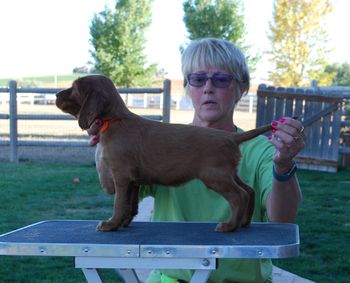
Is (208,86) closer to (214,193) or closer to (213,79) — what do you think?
(213,79)

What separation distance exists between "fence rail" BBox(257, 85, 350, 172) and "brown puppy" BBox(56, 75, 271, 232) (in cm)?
968

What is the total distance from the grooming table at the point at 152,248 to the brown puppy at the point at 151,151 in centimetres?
16

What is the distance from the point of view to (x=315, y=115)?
11664 millimetres

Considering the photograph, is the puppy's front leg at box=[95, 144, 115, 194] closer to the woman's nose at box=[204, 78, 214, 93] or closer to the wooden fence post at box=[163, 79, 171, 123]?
the woman's nose at box=[204, 78, 214, 93]

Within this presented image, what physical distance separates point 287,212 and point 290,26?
21368mm

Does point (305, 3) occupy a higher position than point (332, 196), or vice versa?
point (305, 3)

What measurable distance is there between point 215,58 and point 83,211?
16.2ft

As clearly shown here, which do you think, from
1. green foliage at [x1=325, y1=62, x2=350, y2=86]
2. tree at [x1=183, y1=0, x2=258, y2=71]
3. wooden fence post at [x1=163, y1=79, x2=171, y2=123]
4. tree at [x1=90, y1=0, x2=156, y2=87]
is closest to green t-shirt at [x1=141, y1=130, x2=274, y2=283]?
wooden fence post at [x1=163, y1=79, x2=171, y2=123]

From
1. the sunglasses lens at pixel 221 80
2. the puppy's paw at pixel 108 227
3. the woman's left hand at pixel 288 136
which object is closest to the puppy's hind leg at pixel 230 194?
the woman's left hand at pixel 288 136

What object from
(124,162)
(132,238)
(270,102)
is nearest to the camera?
(132,238)

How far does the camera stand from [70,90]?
2.27 meters

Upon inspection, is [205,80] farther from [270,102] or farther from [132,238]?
[270,102]

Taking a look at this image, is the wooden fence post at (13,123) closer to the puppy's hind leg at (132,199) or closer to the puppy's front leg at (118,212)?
the puppy's hind leg at (132,199)

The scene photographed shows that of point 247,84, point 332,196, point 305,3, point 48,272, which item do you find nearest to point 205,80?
point 247,84
